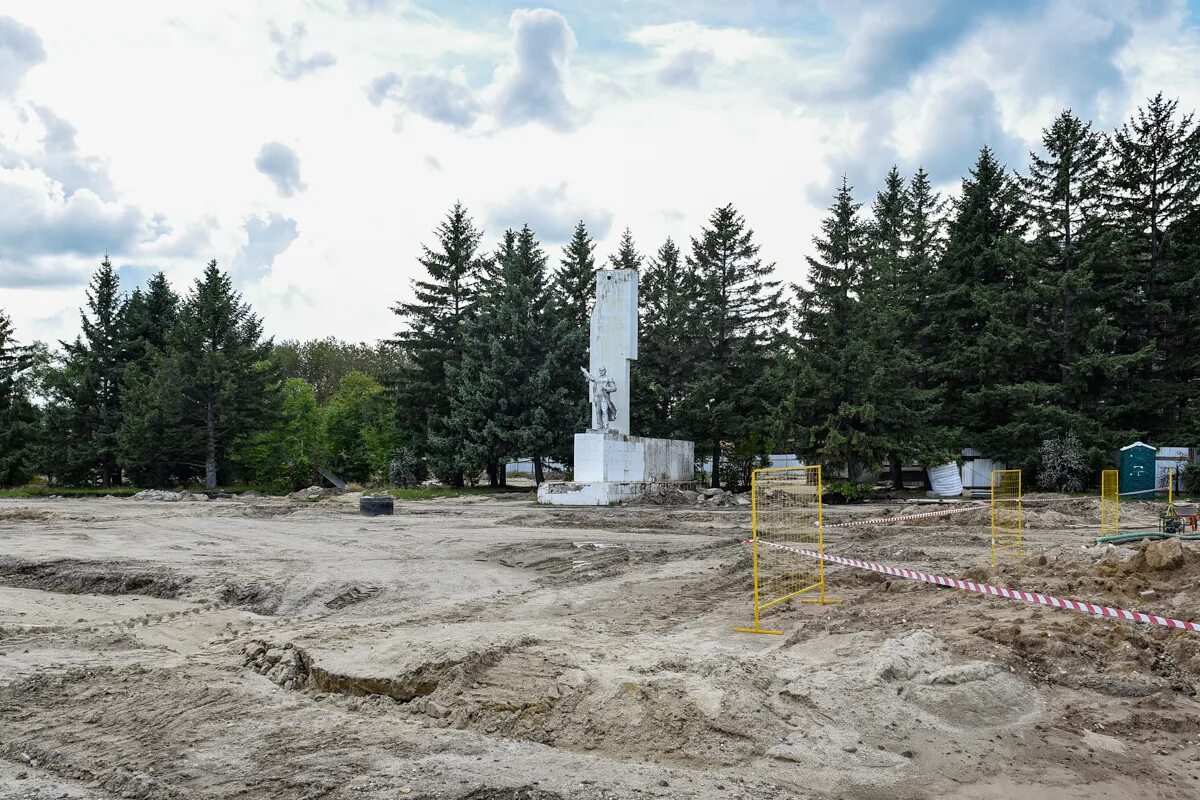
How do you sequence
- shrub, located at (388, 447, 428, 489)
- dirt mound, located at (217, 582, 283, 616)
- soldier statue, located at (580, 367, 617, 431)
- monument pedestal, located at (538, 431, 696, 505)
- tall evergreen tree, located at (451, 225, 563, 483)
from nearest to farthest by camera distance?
dirt mound, located at (217, 582, 283, 616) < monument pedestal, located at (538, 431, 696, 505) < soldier statue, located at (580, 367, 617, 431) < tall evergreen tree, located at (451, 225, 563, 483) < shrub, located at (388, 447, 428, 489)

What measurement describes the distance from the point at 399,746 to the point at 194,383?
1545 inches

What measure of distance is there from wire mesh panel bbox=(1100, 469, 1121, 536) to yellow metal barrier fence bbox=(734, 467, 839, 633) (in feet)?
27.0

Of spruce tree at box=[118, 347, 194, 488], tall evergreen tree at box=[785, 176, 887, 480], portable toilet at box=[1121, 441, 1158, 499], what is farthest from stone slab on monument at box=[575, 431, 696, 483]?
spruce tree at box=[118, 347, 194, 488]

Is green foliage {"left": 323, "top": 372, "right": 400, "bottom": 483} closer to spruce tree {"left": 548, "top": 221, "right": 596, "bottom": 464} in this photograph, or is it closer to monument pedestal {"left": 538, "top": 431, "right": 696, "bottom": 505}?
spruce tree {"left": 548, "top": 221, "right": 596, "bottom": 464}

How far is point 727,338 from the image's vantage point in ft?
129

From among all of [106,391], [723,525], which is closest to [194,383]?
[106,391]

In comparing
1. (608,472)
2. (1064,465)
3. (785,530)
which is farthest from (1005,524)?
(1064,465)

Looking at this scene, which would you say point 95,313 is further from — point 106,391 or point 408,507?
point 408,507

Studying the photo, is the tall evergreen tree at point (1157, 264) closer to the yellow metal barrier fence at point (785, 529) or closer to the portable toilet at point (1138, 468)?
the portable toilet at point (1138, 468)

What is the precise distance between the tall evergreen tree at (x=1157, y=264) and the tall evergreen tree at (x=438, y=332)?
30090mm

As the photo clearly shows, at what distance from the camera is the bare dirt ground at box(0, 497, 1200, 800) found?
472 cm

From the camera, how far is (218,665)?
7027mm

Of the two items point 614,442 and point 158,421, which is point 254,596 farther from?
point 158,421

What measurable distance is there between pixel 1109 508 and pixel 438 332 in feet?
100.0
